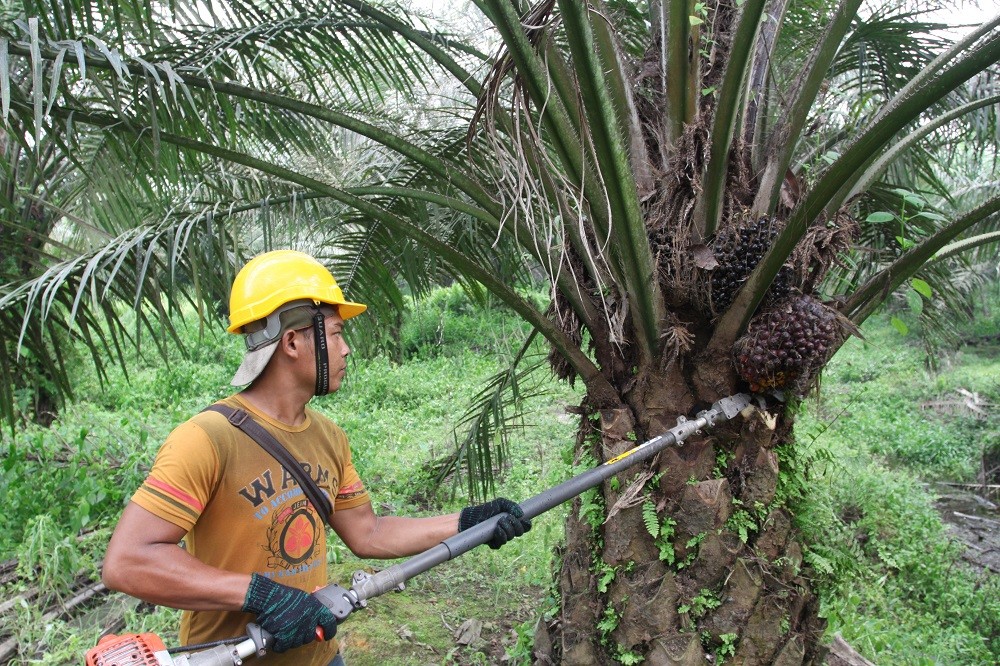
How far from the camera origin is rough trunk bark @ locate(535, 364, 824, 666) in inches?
99.1

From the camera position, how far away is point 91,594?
162 inches

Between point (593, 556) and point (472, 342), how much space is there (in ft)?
30.6

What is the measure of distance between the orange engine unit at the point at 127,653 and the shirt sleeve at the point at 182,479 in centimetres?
25

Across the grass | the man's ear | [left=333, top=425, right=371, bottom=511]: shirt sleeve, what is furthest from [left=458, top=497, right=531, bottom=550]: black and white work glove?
the grass

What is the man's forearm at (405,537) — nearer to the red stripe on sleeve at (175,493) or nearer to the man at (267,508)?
the man at (267,508)

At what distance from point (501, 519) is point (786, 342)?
1047 millimetres

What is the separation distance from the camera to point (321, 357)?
81.5 inches

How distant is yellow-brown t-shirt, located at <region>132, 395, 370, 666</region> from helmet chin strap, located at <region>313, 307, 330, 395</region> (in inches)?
5.7

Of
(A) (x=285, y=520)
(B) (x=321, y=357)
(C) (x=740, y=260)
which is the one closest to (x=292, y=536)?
(A) (x=285, y=520)

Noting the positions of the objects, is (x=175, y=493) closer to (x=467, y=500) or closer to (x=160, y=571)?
(x=160, y=571)

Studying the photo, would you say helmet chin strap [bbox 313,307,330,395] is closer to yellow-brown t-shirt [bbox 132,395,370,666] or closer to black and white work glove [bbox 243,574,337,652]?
yellow-brown t-shirt [bbox 132,395,370,666]

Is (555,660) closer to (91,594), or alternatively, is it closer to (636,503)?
(636,503)

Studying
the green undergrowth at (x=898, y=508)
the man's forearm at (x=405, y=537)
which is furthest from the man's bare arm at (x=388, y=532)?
the green undergrowth at (x=898, y=508)

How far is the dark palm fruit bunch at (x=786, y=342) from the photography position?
2.40m
